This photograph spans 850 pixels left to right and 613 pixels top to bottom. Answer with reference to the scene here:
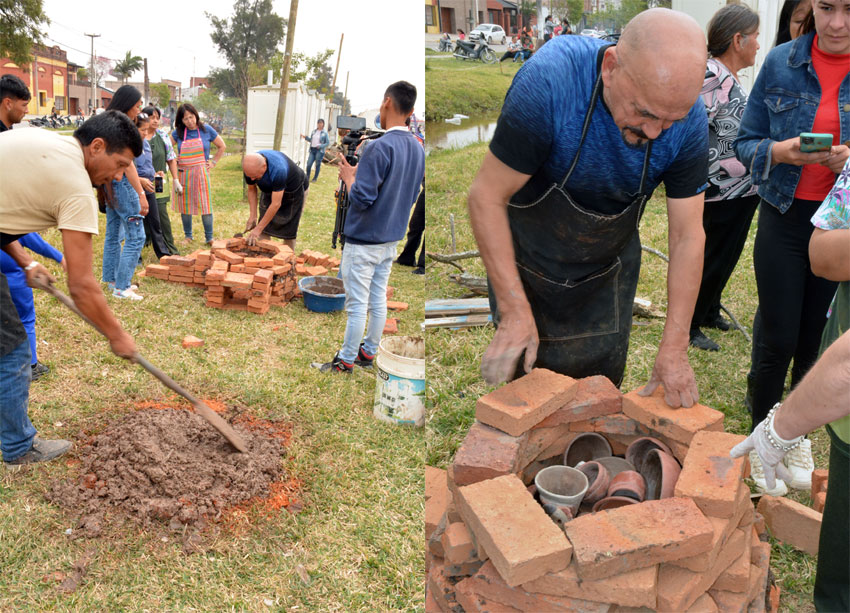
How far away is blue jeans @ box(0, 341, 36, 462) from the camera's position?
3.21 m

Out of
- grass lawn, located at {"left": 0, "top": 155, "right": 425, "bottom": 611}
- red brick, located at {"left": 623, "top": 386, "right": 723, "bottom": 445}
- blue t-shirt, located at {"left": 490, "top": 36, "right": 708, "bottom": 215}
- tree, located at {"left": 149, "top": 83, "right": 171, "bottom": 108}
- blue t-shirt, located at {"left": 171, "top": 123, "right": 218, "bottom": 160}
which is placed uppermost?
tree, located at {"left": 149, "top": 83, "right": 171, "bottom": 108}

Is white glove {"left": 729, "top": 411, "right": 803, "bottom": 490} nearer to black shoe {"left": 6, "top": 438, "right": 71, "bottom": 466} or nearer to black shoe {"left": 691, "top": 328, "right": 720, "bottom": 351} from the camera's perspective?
black shoe {"left": 691, "top": 328, "right": 720, "bottom": 351}

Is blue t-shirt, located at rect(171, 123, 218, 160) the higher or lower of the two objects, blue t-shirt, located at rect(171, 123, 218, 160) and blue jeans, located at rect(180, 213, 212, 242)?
the higher

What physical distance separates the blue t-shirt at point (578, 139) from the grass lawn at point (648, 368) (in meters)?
1.70

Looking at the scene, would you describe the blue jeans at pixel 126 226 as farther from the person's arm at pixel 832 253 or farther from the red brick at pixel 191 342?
the person's arm at pixel 832 253

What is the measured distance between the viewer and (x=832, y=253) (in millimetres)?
1907

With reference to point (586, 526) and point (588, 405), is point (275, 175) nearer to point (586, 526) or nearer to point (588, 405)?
point (588, 405)

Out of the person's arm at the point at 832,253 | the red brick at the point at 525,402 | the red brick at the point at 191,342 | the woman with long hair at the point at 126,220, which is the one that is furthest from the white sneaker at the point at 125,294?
the person's arm at the point at 832,253

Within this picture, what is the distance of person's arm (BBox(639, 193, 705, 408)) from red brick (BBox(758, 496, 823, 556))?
2.79ft

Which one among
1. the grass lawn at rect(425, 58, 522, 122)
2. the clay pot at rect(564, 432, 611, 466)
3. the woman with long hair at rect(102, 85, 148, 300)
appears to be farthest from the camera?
the grass lawn at rect(425, 58, 522, 122)

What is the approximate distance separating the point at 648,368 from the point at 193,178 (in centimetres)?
630

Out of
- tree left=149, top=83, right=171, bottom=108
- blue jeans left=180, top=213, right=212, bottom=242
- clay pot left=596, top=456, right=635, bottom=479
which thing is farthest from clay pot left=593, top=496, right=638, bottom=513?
tree left=149, top=83, right=171, bottom=108

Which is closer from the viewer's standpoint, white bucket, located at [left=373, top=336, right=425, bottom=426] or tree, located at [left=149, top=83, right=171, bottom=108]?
white bucket, located at [left=373, top=336, right=425, bottom=426]

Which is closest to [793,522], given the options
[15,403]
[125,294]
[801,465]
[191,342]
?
[801,465]
